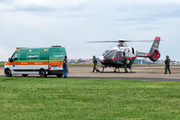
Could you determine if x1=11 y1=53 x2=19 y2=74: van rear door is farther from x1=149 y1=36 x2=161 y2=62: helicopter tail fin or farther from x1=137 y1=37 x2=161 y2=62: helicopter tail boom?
x1=149 y1=36 x2=161 y2=62: helicopter tail fin

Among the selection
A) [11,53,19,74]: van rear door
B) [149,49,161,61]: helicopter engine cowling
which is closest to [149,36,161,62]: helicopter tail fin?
Result: [149,49,161,61]: helicopter engine cowling

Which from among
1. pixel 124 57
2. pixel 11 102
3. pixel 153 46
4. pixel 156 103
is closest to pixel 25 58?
pixel 124 57

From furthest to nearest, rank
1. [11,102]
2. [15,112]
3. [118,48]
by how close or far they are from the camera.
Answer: [118,48], [11,102], [15,112]

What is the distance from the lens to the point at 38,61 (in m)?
24.8

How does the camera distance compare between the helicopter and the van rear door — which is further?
the helicopter

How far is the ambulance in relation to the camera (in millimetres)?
24344

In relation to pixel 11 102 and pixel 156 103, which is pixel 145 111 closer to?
pixel 156 103

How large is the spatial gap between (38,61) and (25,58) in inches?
55.0

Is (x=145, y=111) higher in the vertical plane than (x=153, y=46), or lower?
lower

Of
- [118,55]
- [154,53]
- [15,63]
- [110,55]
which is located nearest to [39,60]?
[15,63]

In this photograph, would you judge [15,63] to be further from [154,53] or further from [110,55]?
[154,53]

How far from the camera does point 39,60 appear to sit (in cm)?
2478

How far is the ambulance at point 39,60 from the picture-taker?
24344mm

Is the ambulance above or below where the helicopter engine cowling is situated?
below
